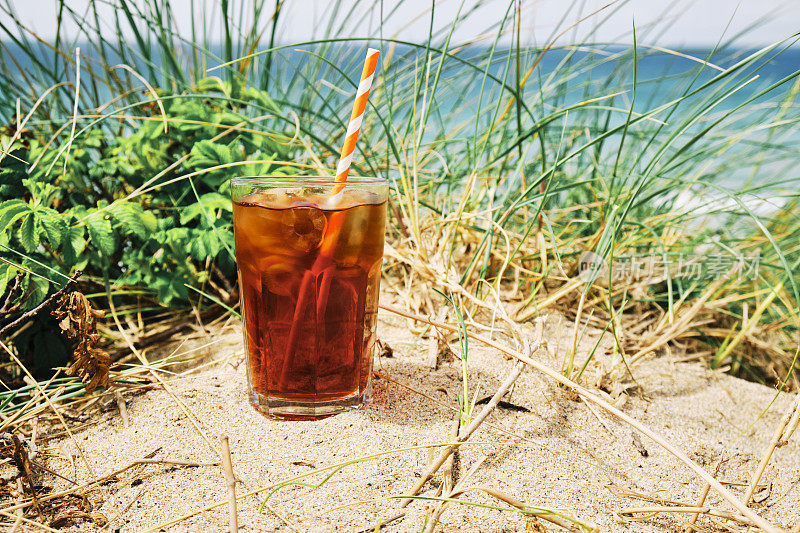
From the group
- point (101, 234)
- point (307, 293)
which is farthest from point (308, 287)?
point (101, 234)

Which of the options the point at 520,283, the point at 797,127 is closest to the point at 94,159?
the point at 520,283

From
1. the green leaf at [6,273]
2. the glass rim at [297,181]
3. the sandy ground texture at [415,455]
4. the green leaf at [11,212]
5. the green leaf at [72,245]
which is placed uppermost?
the glass rim at [297,181]

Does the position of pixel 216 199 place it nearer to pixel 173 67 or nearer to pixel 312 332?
pixel 312 332

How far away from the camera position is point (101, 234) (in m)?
1.58

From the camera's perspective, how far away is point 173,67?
97.3 inches

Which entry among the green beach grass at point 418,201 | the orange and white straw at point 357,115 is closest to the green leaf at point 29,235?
the green beach grass at point 418,201

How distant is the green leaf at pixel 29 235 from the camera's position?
4.88 ft

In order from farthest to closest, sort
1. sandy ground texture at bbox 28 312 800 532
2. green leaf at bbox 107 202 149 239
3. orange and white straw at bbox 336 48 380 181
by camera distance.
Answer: green leaf at bbox 107 202 149 239 < orange and white straw at bbox 336 48 380 181 < sandy ground texture at bbox 28 312 800 532

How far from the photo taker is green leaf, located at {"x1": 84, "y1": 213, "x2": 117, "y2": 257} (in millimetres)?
1570

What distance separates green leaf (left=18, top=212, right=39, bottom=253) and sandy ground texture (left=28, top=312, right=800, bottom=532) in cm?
49

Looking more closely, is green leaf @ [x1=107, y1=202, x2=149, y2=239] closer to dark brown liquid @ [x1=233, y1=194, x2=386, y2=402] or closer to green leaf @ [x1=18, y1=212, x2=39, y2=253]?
green leaf @ [x1=18, y1=212, x2=39, y2=253]

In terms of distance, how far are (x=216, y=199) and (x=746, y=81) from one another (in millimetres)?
1558

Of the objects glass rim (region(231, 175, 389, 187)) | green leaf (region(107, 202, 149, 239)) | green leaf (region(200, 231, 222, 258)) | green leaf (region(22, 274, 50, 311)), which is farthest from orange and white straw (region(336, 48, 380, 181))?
green leaf (region(22, 274, 50, 311))

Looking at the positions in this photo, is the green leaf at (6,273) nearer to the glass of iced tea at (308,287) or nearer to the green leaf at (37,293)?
the green leaf at (37,293)
